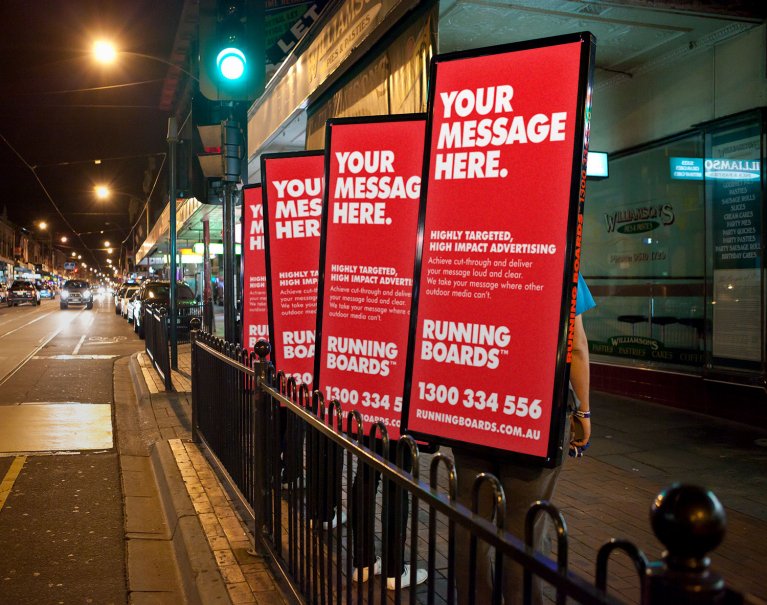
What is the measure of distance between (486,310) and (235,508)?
297 cm

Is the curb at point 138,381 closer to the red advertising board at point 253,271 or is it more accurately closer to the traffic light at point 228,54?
the red advertising board at point 253,271

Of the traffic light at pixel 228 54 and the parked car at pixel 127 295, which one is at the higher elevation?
the traffic light at pixel 228 54

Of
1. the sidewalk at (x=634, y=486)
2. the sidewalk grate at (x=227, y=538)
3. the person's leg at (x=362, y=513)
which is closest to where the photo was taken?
the person's leg at (x=362, y=513)

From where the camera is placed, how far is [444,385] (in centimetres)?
343

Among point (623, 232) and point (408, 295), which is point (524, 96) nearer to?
point (408, 295)

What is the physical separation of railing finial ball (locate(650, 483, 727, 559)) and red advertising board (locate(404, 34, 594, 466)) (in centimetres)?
177

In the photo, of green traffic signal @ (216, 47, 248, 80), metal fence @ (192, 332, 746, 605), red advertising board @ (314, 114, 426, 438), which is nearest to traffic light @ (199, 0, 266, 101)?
green traffic signal @ (216, 47, 248, 80)

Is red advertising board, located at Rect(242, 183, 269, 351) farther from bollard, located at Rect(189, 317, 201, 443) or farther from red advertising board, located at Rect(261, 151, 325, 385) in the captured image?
red advertising board, located at Rect(261, 151, 325, 385)

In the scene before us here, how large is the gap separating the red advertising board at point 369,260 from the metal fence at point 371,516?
31cm

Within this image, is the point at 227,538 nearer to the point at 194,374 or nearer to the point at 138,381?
the point at 194,374

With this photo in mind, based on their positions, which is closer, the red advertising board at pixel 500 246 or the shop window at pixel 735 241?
the red advertising board at pixel 500 246

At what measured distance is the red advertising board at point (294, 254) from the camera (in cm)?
564

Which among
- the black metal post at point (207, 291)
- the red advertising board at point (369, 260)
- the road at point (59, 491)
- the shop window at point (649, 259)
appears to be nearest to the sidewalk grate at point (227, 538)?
the road at point (59, 491)

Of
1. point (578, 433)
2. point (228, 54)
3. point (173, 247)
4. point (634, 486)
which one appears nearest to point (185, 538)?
point (578, 433)
